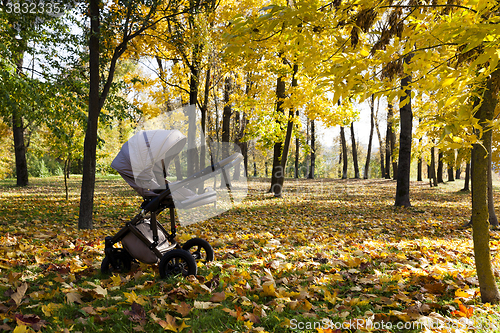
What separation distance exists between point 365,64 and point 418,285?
2.40 meters

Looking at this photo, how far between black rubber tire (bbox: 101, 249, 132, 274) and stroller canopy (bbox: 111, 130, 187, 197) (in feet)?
2.80

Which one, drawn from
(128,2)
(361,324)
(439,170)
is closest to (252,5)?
(128,2)

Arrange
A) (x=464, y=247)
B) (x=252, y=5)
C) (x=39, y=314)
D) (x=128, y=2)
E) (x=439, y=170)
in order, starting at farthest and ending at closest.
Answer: (x=439, y=170), (x=252, y=5), (x=128, y=2), (x=464, y=247), (x=39, y=314)

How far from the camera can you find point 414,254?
4.24 meters

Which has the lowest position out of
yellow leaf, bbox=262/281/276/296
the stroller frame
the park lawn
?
the park lawn

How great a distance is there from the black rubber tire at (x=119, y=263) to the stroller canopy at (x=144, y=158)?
2.80 ft

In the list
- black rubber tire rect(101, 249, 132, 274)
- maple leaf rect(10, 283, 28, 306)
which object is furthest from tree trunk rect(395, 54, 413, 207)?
maple leaf rect(10, 283, 28, 306)

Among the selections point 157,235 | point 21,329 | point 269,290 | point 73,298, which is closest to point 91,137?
point 157,235

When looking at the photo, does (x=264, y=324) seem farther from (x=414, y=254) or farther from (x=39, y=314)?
(x=414, y=254)

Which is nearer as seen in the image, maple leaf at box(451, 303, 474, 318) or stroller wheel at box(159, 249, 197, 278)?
maple leaf at box(451, 303, 474, 318)

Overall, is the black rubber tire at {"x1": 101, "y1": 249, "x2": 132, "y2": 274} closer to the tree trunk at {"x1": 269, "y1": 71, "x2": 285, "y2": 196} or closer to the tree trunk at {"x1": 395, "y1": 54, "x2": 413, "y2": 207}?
the tree trunk at {"x1": 395, "y1": 54, "x2": 413, "y2": 207}

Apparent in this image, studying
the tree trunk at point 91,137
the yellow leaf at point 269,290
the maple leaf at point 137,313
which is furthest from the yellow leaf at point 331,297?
the tree trunk at point 91,137

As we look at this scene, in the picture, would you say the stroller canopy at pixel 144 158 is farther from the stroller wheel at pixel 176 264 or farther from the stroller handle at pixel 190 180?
the stroller wheel at pixel 176 264

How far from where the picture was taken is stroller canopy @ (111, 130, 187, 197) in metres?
3.36
